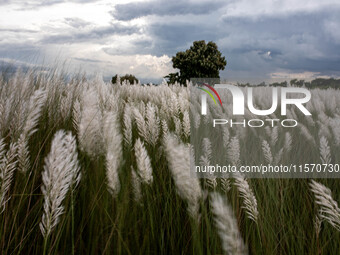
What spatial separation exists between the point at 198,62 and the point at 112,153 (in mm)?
25390

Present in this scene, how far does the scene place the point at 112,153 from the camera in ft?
4.02

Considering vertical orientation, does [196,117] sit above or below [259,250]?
above

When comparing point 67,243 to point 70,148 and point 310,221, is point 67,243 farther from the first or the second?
point 310,221

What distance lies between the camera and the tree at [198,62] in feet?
84.1

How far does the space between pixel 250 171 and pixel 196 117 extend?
27.5 inches

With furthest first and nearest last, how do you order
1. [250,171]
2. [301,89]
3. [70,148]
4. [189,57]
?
[189,57] < [301,89] < [250,171] < [70,148]

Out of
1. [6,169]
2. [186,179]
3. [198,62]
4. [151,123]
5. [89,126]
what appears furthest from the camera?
[198,62]

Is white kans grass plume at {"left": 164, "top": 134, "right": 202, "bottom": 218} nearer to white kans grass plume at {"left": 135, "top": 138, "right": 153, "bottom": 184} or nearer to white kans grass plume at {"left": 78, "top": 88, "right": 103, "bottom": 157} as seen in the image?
white kans grass plume at {"left": 135, "top": 138, "right": 153, "bottom": 184}

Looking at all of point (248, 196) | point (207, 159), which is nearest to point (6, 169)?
point (248, 196)

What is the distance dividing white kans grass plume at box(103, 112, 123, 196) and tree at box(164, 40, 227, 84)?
23641 millimetres

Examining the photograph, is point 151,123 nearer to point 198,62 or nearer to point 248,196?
point 248,196

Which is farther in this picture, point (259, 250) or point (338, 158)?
point (338, 158)

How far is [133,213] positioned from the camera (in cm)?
142

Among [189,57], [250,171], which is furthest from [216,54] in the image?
[250,171]
